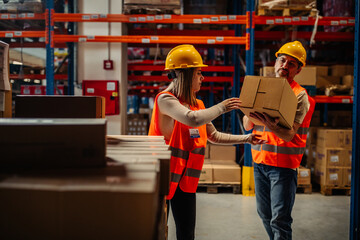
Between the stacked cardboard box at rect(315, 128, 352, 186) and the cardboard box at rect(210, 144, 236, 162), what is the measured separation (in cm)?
191

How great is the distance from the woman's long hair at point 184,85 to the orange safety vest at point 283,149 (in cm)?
89

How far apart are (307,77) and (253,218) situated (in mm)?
2975

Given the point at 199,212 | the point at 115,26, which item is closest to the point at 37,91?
the point at 115,26

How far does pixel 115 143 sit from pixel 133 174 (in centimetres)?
75

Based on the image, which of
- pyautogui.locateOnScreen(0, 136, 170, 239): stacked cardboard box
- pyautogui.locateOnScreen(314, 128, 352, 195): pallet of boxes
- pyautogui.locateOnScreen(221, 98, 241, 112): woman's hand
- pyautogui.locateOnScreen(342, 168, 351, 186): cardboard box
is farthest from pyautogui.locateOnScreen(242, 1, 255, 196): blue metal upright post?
pyautogui.locateOnScreen(0, 136, 170, 239): stacked cardboard box

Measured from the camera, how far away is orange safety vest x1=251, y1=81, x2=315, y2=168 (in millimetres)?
2822

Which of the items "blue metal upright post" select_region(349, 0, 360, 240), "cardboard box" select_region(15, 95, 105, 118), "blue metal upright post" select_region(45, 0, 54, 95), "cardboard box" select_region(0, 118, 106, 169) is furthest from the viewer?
"blue metal upright post" select_region(45, 0, 54, 95)

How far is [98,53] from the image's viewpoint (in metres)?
6.61

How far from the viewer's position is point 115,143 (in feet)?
6.15

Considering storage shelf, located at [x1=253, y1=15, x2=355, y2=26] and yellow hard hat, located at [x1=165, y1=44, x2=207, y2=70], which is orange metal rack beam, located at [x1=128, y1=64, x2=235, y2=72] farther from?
yellow hard hat, located at [x1=165, y1=44, x2=207, y2=70]

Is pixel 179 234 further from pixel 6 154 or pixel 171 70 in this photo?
pixel 6 154

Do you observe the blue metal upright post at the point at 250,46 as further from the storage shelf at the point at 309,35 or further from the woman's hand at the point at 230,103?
the woman's hand at the point at 230,103

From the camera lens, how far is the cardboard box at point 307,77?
605 cm

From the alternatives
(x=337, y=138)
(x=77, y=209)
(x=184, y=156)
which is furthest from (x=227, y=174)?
(x=77, y=209)
